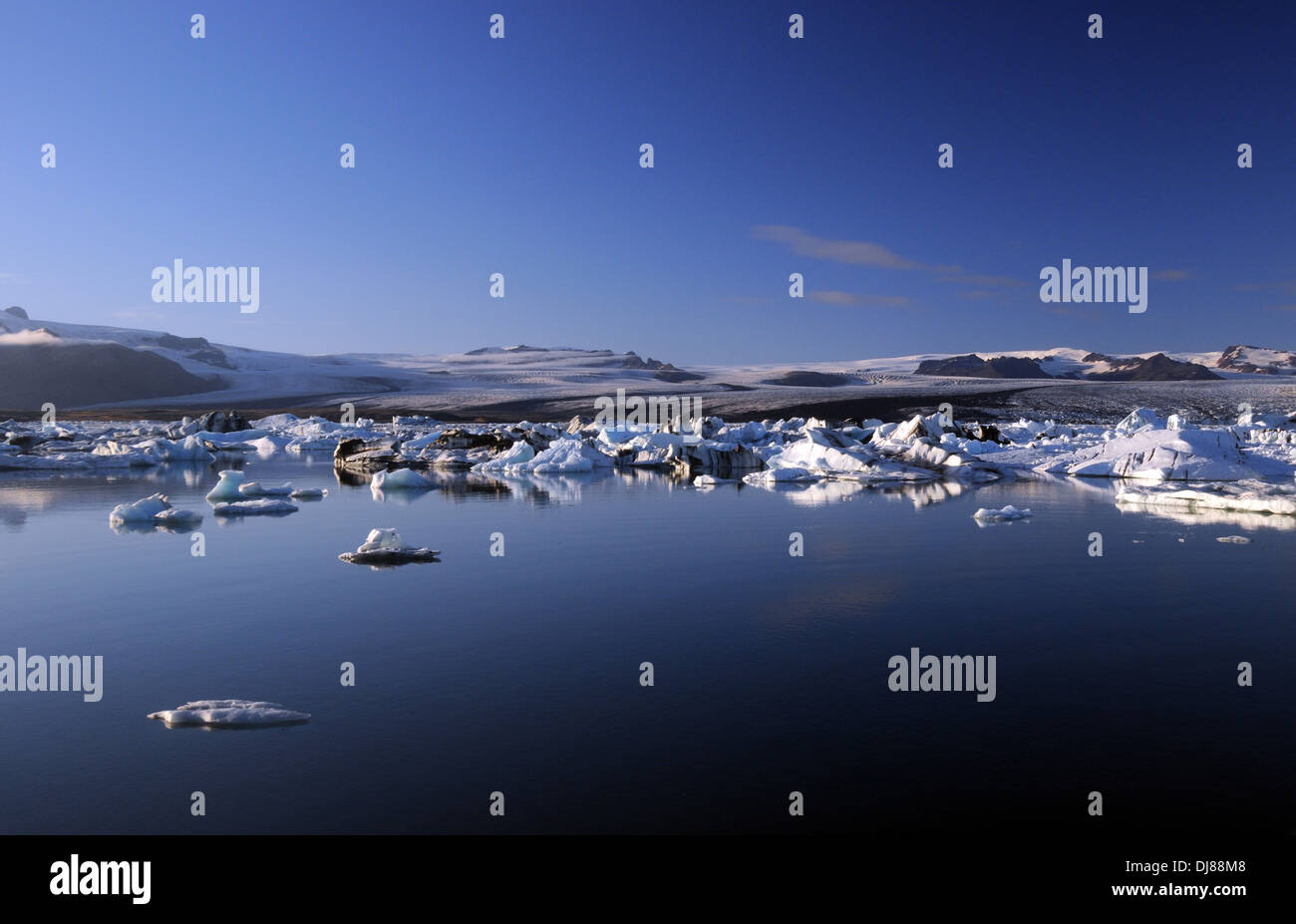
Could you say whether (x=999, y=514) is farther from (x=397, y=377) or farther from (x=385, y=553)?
(x=397, y=377)

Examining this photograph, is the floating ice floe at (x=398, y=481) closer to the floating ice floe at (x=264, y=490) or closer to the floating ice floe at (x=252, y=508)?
the floating ice floe at (x=264, y=490)

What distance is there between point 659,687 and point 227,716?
294cm

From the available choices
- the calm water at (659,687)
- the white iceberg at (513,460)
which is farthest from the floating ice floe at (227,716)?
the white iceberg at (513,460)

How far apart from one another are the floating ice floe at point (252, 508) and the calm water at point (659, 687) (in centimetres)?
332

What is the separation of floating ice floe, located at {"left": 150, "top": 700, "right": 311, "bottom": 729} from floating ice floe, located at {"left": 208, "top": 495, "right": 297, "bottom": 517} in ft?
38.6

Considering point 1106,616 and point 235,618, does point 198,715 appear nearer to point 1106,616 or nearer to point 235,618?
point 235,618

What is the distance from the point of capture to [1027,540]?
13.5 metres

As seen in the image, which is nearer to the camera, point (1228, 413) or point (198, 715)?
point (198, 715)

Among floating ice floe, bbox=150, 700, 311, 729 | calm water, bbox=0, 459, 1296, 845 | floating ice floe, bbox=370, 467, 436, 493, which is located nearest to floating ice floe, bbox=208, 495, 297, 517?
Result: calm water, bbox=0, 459, 1296, 845

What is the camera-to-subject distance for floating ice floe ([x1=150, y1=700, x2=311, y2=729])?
5.82m

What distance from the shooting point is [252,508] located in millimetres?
17156

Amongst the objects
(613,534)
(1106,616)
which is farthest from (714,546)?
(1106,616)

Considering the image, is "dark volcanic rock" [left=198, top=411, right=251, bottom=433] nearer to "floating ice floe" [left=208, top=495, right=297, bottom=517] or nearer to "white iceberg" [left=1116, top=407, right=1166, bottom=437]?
"floating ice floe" [left=208, top=495, right=297, bottom=517]
